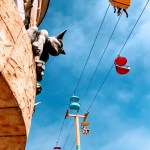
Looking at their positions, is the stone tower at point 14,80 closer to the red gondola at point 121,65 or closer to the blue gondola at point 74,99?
the red gondola at point 121,65

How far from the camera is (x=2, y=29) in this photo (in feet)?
11.2

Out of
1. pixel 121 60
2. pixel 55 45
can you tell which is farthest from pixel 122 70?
pixel 55 45

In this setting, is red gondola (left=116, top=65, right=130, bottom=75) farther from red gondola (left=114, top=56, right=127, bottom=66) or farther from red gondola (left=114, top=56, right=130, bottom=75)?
red gondola (left=114, top=56, right=127, bottom=66)

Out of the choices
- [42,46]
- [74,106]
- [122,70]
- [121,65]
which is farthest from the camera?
[74,106]

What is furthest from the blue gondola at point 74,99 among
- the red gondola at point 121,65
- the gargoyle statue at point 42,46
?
the gargoyle statue at point 42,46

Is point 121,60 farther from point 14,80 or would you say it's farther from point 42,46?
point 14,80

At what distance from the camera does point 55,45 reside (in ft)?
17.7

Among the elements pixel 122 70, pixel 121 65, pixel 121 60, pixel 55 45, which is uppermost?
pixel 121 60

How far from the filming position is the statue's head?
5371mm

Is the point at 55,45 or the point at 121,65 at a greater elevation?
the point at 121,65

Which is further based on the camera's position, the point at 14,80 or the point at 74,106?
the point at 74,106

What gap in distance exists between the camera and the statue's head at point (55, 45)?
537 centimetres

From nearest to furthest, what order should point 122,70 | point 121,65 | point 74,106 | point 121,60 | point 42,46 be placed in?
point 42,46 < point 121,60 < point 121,65 < point 122,70 < point 74,106

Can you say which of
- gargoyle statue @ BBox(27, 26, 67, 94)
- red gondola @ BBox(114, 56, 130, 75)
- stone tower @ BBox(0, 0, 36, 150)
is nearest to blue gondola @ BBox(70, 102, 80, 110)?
red gondola @ BBox(114, 56, 130, 75)
